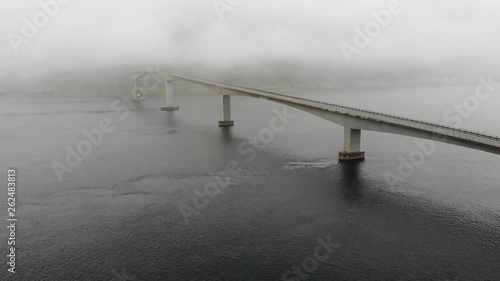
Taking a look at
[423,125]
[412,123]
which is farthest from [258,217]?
[423,125]

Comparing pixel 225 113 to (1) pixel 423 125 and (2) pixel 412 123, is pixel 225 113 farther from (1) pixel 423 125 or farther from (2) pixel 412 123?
(1) pixel 423 125

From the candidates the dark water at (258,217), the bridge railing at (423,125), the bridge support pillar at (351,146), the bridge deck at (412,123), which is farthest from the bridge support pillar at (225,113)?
the bridge support pillar at (351,146)

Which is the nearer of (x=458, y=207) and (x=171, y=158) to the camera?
(x=458, y=207)

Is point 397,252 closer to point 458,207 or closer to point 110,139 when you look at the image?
point 458,207

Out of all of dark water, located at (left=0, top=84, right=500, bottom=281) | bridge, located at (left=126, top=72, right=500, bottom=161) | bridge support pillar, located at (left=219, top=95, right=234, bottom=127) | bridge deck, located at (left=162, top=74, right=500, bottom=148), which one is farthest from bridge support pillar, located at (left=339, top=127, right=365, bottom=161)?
bridge support pillar, located at (left=219, top=95, right=234, bottom=127)

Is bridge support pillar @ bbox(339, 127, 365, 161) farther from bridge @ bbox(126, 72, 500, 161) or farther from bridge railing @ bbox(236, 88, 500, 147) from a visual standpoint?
bridge railing @ bbox(236, 88, 500, 147)

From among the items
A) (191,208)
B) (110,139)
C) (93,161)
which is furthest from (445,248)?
(110,139)

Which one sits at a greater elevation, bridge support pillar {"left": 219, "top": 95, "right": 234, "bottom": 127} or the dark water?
bridge support pillar {"left": 219, "top": 95, "right": 234, "bottom": 127}
